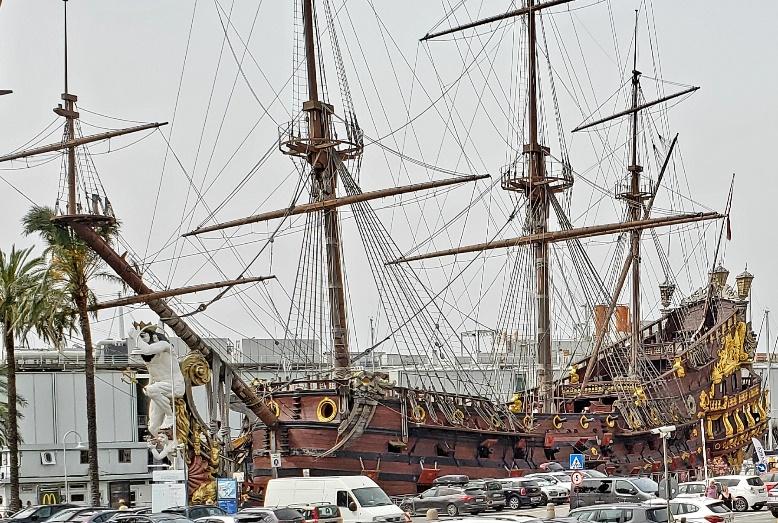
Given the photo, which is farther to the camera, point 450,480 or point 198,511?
point 450,480

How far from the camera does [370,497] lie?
3603cm

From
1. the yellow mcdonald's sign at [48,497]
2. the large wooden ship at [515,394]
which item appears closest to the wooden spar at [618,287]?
the large wooden ship at [515,394]

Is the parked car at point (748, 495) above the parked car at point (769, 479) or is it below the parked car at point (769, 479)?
below

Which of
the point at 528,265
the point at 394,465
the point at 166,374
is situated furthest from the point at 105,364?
the point at 166,374

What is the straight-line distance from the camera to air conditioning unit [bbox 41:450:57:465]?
67.8 m

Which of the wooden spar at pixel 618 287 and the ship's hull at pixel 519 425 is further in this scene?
the wooden spar at pixel 618 287

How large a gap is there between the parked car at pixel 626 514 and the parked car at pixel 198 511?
10.4 m

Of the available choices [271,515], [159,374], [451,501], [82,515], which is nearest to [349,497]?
[271,515]

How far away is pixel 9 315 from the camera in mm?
45625

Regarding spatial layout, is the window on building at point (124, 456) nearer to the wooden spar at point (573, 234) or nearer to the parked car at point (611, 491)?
the wooden spar at point (573, 234)

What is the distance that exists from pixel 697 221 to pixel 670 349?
1341 cm

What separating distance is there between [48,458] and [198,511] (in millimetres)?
36789

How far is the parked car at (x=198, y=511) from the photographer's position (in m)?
33.1

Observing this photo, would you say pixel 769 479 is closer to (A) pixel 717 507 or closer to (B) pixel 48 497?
(A) pixel 717 507
